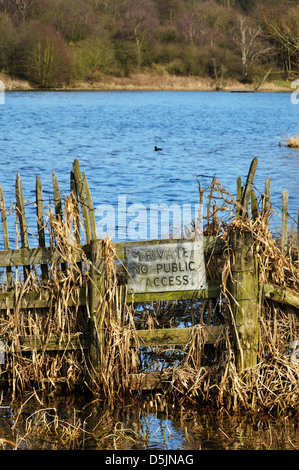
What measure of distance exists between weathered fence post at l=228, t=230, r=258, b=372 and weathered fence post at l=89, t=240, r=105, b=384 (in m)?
1.21

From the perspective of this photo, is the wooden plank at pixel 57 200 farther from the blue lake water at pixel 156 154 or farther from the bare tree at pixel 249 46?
the bare tree at pixel 249 46

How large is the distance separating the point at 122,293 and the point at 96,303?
268 millimetres

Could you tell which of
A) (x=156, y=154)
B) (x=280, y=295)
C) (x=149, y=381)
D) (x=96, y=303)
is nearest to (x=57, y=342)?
(x=96, y=303)

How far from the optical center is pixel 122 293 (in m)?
6.17

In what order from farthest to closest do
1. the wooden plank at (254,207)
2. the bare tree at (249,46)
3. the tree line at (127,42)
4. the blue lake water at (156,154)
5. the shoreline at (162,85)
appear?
the bare tree at (249,46), the shoreline at (162,85), the tree line at (127,42), the wooden plank at (254,207), the blue lake water at (156,154)

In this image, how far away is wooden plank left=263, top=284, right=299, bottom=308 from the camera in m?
6.13

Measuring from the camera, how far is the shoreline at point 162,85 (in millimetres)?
73188

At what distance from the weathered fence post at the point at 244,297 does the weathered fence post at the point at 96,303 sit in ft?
3.96

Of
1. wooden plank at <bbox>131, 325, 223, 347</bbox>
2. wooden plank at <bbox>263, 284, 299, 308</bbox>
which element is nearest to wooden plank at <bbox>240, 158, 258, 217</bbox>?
wooden plank at <bbox>263, 284, 299, 308</bbox>

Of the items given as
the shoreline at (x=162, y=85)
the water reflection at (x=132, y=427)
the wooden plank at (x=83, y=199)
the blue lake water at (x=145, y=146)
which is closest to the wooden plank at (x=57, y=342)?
the water reflection at (x=132, y=427)

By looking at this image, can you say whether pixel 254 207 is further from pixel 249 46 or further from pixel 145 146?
pixel 249 46
